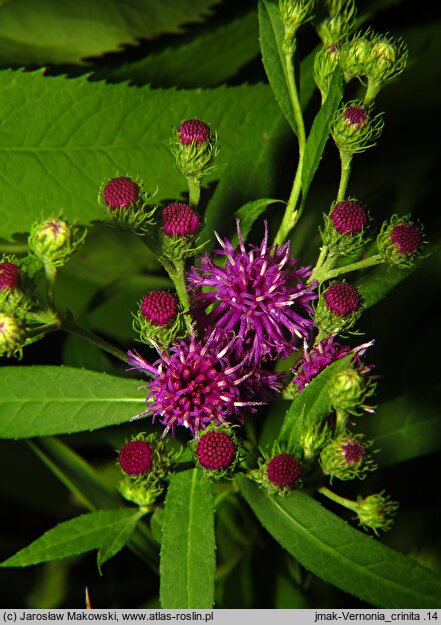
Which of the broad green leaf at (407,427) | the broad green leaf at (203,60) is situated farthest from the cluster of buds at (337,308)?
the broad green leaf at (203,60)

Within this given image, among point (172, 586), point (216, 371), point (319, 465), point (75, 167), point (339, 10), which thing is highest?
point (339, 10)

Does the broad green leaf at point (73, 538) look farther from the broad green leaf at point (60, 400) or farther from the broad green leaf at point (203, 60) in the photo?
the broad green leaf at point (203, 60)

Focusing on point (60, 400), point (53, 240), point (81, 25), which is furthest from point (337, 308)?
point (81, 25)

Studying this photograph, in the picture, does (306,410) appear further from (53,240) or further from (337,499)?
(53,240)

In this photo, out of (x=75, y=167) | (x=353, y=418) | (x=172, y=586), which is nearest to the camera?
(x=172, y=586)

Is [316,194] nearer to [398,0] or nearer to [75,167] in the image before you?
[398,0]
